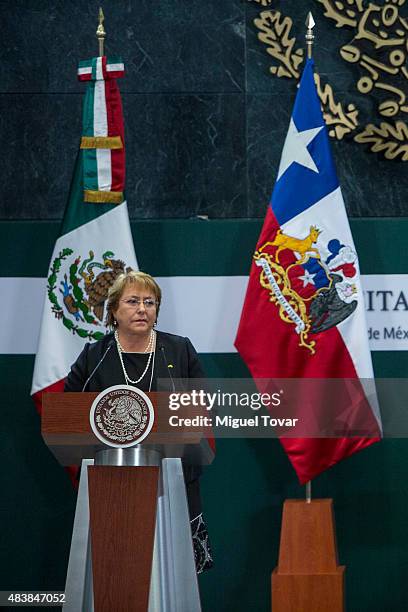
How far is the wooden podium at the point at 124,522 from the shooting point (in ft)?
11.7

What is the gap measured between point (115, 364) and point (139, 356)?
3.8 inches

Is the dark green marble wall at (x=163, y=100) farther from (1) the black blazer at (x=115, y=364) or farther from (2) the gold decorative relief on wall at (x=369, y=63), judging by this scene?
(1) the black blazer at (x=115, y=364)

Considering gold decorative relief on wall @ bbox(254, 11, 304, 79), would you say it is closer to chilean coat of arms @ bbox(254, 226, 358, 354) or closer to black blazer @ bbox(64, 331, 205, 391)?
Result: chilean coat of arms @ bbox(254, 226, 358, 354)

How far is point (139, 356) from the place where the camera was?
14.3 ft

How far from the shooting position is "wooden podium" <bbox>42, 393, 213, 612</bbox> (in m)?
3.56

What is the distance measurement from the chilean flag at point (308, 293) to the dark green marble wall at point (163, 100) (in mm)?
610

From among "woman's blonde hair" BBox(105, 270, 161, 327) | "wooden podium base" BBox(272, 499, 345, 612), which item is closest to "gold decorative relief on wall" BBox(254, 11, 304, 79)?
"woman's blonde hair" BBox(105, 270, 161, 327)

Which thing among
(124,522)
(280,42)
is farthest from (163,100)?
(124,522)

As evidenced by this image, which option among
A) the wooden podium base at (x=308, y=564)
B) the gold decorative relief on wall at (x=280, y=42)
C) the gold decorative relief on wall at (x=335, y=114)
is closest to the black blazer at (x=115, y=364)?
the wooden podium base at (x=308, y=564)

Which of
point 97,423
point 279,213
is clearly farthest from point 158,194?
point 97,423

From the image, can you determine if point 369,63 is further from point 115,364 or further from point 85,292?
point 115,364

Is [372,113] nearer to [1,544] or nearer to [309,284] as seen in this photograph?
[309,284]

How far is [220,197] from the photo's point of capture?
19.5ft

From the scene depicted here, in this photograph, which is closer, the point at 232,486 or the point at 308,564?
the point at 308,564
